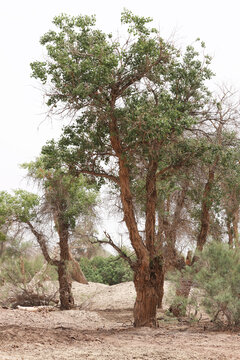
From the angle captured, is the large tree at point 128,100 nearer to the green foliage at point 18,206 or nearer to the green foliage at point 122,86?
the green foliage at point 122,86

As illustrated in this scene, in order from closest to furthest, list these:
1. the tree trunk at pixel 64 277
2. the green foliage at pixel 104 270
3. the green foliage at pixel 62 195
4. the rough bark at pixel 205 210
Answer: the rough bark at pixel 205 210, the green foliage at pixel 62 195, the tree trunk at pixel 64 277, the green foliage at pixel 104 270

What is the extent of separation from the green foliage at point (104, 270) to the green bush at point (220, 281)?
15.2 metres

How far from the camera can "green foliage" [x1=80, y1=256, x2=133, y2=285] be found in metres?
26.9

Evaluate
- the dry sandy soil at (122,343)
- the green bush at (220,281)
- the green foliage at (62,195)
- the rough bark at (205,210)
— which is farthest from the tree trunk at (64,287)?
the green bush at (220,281)

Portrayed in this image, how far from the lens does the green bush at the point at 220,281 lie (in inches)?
431

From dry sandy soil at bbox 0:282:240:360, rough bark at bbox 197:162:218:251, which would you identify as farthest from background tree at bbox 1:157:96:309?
dry sandy soil at bbox 0:282:240:360

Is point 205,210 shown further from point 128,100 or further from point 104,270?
point 104,270

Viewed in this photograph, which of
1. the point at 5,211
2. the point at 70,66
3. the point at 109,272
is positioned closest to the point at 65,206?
the point at 5,211

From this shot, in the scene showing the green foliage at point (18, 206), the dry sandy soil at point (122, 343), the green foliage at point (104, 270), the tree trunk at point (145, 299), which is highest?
the green foliage at point (18, 206)

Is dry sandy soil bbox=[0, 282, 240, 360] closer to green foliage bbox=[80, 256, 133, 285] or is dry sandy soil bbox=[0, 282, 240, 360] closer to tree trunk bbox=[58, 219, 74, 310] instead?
tree trunk bbox=[58, 219, 74, 310]

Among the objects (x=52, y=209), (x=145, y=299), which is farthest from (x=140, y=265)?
(x=52, y=209)

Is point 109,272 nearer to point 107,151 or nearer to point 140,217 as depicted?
point 140,217

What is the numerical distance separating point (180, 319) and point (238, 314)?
2470 millimetres

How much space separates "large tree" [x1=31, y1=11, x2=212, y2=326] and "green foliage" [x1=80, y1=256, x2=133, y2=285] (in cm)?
1443
